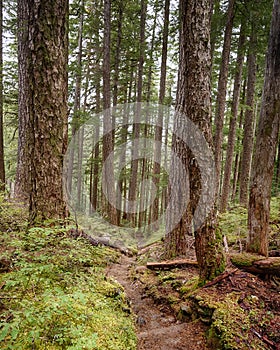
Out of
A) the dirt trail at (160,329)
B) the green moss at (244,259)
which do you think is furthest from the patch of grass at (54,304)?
the green moss at (244,259)

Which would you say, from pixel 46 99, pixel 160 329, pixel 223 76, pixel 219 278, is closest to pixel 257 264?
pixel 219 278

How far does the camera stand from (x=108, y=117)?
1108 centimetres

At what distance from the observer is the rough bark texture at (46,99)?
3.86 meters

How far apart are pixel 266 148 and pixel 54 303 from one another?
4.15 m

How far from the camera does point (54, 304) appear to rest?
2.09 meters

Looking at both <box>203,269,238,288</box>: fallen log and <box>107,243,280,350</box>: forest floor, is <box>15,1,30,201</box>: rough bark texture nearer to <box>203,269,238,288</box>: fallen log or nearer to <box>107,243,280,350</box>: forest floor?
<box>107,243,280,350</box>: forest floor

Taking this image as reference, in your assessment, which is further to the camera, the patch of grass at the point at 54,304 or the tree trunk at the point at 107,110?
the tree trunk at the point at 107,110

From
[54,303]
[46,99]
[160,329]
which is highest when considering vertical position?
[46,99]

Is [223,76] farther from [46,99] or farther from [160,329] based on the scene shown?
[160,329]

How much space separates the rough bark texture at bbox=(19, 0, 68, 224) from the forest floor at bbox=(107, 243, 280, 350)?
7.80 ft

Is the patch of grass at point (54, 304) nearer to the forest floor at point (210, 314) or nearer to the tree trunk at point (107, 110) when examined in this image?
the forest floor at point (210, 314)

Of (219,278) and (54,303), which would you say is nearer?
(54,303)

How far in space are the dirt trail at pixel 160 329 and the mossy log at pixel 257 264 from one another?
4.30 ft

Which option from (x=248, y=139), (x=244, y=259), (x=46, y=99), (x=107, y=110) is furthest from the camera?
(x=248, y=139)
